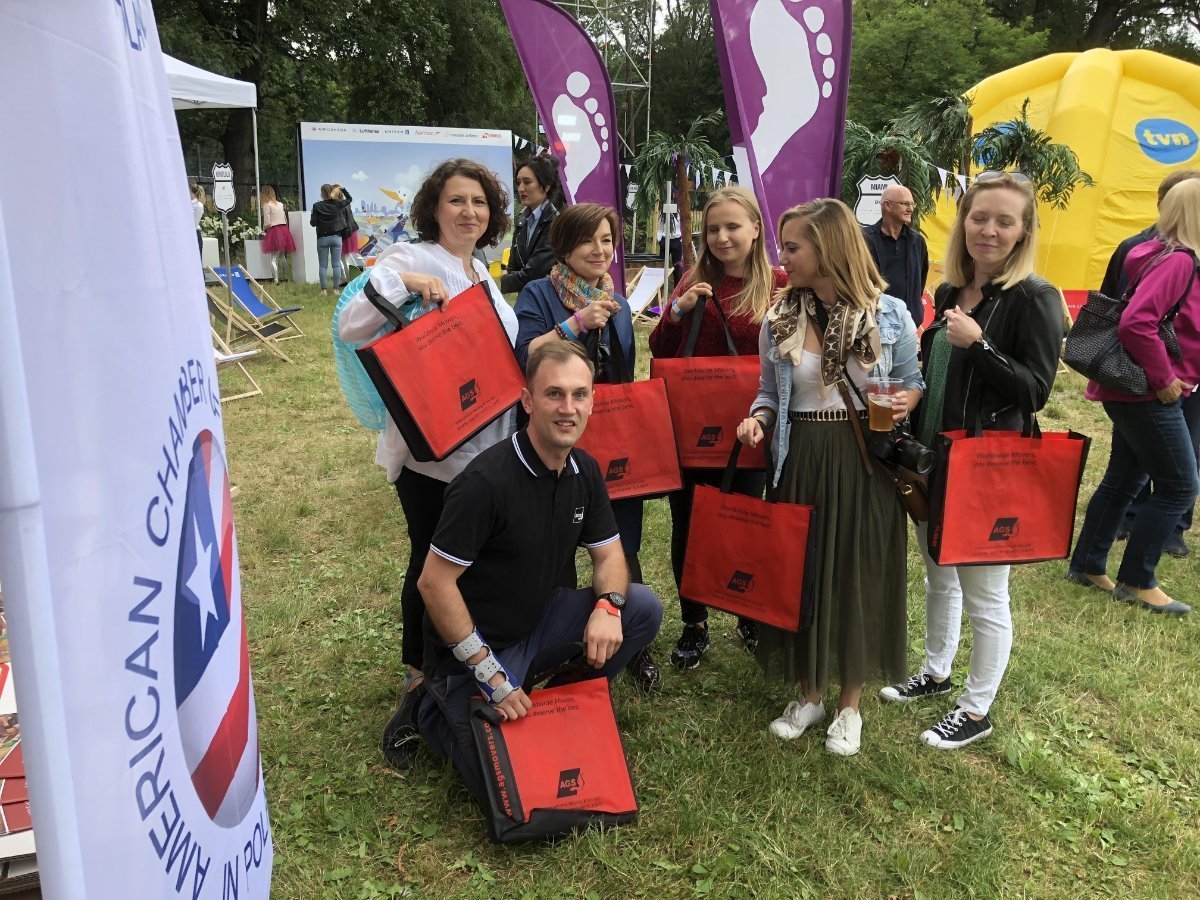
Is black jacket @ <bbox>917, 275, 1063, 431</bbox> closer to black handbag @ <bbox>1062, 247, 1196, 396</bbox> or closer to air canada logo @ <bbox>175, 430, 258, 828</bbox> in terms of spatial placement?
black handbag @ <bbox>1062, 247, 1196, 396</bbox>

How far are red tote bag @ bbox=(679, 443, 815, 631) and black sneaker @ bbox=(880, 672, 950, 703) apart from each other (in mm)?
743

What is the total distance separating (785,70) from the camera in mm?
3721

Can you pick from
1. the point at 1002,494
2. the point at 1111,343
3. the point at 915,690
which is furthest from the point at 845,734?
the point at 1111,343

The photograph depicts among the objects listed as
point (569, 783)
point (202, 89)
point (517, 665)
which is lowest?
point (569, 783)

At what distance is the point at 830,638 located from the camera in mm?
2771

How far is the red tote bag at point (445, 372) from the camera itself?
91.1 inches

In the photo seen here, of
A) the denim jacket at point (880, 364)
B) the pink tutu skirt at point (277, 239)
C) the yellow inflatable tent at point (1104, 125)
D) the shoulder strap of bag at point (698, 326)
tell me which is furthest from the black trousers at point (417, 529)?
the pink tutu skirt at point (277, 239)

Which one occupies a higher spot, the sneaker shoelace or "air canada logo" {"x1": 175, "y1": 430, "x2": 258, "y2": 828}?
"air canada logo" {"x1": 175, "y1": 430, "x2": 258, "y2": 828}

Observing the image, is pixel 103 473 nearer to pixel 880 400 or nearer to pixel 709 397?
pixel 880 400

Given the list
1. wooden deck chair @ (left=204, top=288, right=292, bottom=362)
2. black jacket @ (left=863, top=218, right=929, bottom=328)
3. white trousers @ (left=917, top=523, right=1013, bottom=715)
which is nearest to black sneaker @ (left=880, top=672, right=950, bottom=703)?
white trousers @ (left=917, top=523, right=1013, bottom=715)

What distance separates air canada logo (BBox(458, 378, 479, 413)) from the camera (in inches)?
97.9

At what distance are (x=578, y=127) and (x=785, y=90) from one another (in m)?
1.52

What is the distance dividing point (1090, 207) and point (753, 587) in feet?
37.7

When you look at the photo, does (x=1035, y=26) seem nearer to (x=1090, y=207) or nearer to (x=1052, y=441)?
(x=1090, y=207)
